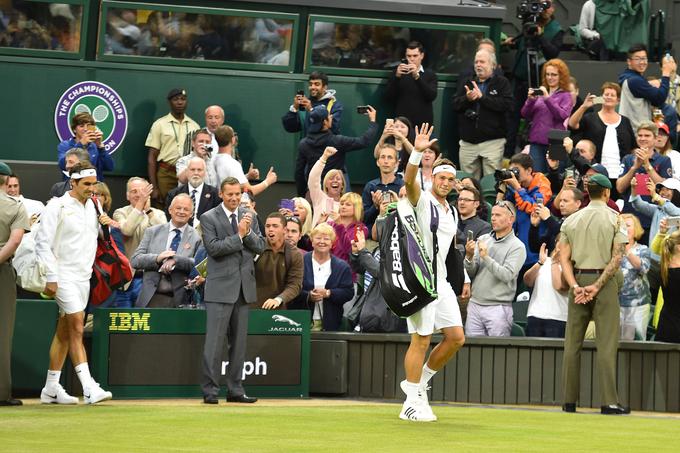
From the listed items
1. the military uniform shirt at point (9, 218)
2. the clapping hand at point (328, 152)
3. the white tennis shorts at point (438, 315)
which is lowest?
the white tennis shorts at point (438, 315)

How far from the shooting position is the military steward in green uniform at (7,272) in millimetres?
12734

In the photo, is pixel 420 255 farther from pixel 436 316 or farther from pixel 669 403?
pixel 669 403

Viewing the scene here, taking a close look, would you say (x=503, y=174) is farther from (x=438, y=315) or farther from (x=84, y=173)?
(x=84, y=173)

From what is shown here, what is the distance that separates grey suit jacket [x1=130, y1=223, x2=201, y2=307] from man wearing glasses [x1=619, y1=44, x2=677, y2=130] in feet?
21.4

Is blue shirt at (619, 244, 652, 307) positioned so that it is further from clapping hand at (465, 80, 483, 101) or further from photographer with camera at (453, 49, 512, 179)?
clapping hand at (465, 80, 483, 101)

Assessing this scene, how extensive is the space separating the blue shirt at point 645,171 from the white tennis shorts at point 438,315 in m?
5.21

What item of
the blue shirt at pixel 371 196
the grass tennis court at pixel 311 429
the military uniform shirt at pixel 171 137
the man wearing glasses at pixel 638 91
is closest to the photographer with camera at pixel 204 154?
the military uniform shirt at pixel 171 137

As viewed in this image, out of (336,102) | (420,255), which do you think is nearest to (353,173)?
(336,102)

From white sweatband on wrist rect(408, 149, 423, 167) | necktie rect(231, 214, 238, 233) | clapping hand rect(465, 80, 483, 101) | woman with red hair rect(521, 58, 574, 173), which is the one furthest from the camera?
clapping hand rect(465, 80, 483, 101)

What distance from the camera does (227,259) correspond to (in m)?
13.7

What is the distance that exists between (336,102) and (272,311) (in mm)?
4152

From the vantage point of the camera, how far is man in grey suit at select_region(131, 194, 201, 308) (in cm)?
1450

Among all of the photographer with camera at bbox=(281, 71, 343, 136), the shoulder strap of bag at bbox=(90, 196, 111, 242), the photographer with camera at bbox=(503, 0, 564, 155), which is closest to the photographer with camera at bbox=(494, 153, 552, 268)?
the photographer with camera at bbox=(503, 0, 564, 155)

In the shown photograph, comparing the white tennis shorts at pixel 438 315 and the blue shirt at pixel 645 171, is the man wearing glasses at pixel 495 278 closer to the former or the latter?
the blue shirt at pixel 645 171
